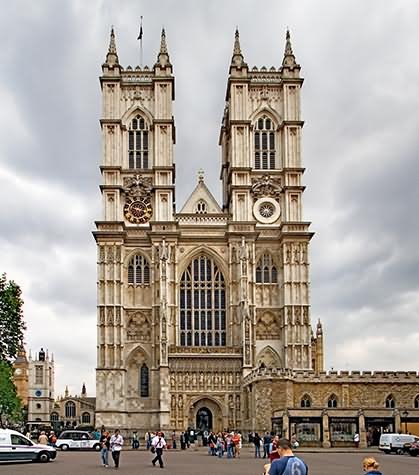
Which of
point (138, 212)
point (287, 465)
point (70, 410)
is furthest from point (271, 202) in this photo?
point (70, 410)

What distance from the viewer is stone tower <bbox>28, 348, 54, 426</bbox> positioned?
154 metres

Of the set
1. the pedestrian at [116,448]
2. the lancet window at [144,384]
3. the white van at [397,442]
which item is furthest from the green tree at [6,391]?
the white van at [397,442]

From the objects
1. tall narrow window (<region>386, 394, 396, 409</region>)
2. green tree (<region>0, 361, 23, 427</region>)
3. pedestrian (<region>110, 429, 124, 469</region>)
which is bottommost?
pedestrian (<region>110, 429, 124, 469</region>)

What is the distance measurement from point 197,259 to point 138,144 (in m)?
12.4

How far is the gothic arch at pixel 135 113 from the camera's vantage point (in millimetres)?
84500

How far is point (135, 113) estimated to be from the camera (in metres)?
84.8

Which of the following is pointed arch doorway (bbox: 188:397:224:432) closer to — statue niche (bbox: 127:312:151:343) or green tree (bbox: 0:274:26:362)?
statue niche (bbox: 127:312:151:343)

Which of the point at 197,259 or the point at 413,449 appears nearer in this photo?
the point at 413,449

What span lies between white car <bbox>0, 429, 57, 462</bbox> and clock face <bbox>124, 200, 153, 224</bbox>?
141 feet

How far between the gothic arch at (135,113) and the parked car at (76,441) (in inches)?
1340

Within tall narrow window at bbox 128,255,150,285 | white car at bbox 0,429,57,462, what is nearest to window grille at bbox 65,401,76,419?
tall narrow window at bbox 128,255,150,285

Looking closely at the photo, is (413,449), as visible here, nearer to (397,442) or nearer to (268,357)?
(397,442)

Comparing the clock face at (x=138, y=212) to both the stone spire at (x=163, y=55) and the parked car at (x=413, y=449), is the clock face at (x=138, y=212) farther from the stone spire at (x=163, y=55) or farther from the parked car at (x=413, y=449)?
the parked car at (x=413, y=449)

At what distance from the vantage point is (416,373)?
→ 6862 centimetres
